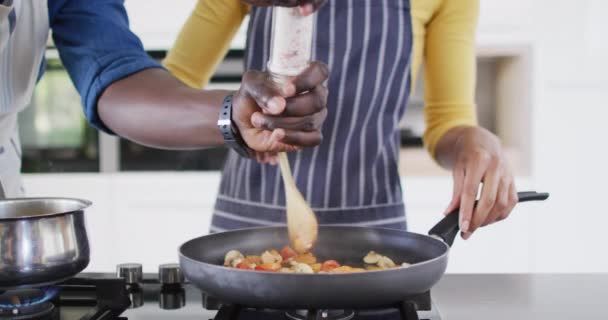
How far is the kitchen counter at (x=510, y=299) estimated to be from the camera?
→ 28.5 inches

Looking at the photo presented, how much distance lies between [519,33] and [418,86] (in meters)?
0.49

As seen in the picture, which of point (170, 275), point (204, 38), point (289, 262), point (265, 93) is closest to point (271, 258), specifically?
point (289, 262)

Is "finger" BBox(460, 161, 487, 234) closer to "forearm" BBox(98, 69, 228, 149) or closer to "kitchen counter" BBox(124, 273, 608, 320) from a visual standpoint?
"kitchen counter" BBox(124, 273, 608, 320)

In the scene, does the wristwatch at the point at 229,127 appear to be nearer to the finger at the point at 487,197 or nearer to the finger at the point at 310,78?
the finger at the point at 310,78

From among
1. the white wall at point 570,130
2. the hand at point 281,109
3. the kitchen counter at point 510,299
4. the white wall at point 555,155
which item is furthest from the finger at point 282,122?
the white wall at point 570,130

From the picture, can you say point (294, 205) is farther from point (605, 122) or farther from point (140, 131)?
point (605, 122)

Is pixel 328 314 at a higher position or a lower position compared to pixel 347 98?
lower

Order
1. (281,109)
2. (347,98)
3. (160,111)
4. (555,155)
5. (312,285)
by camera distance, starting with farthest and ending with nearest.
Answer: (555,155) → (347,98) → (160,111) → (281,109) → (312,285)

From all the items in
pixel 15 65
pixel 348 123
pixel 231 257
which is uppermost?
pixel 15 65

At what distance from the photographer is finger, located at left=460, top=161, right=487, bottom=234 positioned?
896 millimetres

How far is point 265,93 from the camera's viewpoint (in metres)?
0.70

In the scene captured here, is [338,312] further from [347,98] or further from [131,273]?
[347,98]

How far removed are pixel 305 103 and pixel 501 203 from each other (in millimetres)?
404

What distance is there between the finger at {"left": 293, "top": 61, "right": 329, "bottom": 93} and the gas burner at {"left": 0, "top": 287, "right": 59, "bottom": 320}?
0.35 m
